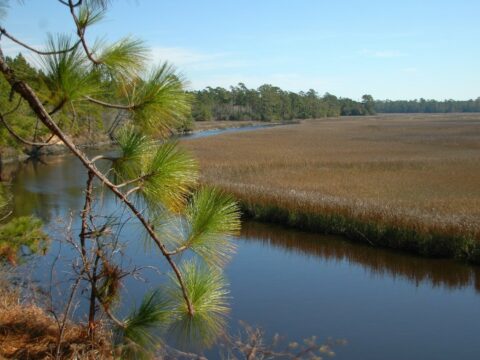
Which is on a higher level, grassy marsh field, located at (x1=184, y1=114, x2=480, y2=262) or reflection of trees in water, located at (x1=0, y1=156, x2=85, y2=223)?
grassy marsh field, located at (x1=184, y1=114, x2=480, y2=262)

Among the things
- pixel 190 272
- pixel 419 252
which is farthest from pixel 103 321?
pixel 419 252

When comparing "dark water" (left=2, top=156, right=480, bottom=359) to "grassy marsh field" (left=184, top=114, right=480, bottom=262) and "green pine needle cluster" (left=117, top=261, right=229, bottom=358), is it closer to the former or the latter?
"grassy marsh field" (left=184, top=114, right=480, bottom=262)

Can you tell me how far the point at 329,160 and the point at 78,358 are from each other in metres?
25.2

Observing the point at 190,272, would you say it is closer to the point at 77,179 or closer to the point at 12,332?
the point at 12,332

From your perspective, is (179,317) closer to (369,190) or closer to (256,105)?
(369,190)

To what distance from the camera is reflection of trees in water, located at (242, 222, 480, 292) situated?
10.4 metres

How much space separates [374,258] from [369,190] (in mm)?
6457

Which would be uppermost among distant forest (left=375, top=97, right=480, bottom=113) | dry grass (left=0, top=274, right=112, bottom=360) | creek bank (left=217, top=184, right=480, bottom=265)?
distant forest (left=375, top=97, right=480, bottom=113)

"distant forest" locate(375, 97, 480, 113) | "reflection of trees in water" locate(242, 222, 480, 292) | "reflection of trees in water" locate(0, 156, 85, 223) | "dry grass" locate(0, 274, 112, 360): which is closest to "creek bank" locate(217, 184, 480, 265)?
"reflection of trees in water" locate(242, 222, 480, 292)

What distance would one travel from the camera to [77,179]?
23125mm

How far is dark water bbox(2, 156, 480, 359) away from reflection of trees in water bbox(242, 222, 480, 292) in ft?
0.07

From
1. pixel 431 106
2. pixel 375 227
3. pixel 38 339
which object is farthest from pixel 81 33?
pixel 431 106

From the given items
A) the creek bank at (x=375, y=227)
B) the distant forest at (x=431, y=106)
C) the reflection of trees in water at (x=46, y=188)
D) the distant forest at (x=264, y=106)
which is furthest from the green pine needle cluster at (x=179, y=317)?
the distant forest at (x=431, y=106)

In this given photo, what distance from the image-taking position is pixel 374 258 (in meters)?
11.8
